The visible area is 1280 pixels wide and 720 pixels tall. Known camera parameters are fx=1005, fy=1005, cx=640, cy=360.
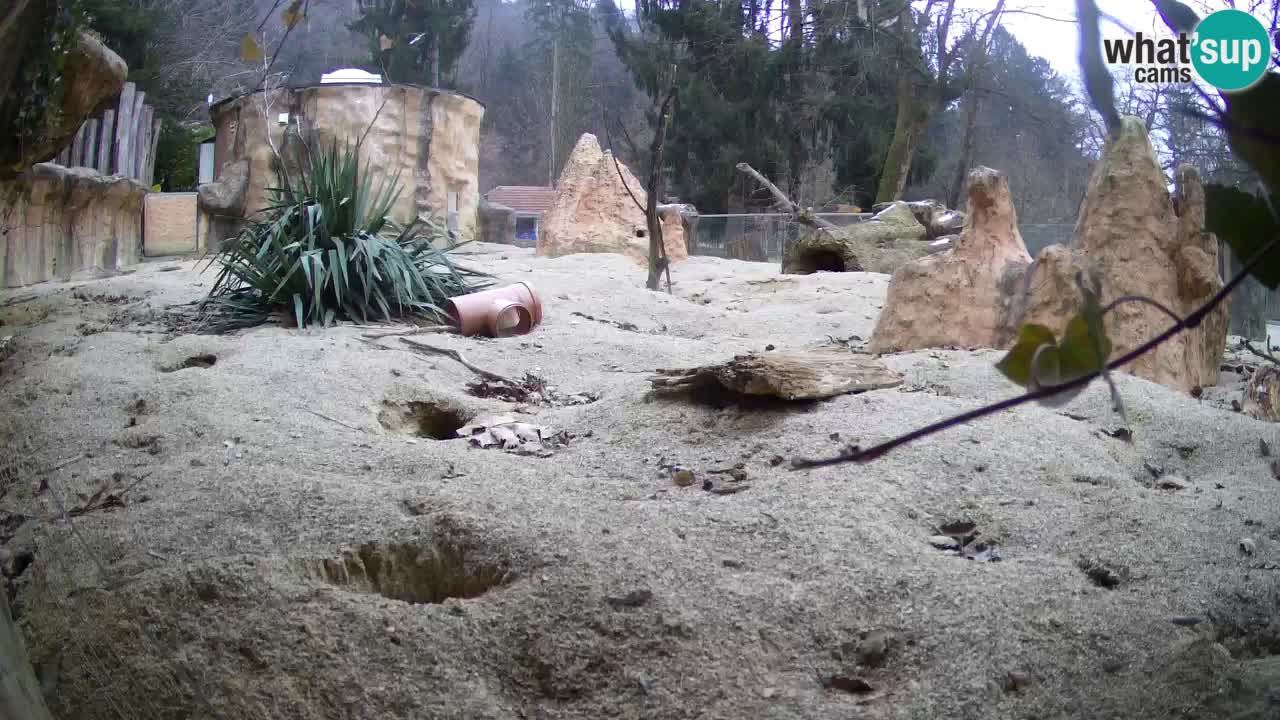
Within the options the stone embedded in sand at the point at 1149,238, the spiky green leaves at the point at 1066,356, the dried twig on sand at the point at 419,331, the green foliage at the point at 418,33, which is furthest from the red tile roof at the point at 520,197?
the spiky green leaves at the point at 1066,356

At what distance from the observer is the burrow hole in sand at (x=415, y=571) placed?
203 cm

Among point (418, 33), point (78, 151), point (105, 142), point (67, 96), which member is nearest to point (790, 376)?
point (67, 96)

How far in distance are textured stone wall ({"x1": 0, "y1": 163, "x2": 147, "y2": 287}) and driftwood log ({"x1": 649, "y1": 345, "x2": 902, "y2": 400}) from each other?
15.2 feet

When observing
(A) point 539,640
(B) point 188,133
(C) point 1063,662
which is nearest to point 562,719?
(A) point 539,640

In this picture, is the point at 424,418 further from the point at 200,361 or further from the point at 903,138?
the point at 903,138

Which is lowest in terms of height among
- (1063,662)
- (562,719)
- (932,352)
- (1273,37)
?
(562,719)

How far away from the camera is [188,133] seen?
16.5m

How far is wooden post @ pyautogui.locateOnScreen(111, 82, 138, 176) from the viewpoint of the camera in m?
9.62

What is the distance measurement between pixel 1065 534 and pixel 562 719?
1239mm

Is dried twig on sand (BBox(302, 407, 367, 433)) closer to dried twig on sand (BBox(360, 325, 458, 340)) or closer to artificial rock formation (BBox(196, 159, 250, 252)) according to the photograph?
dried twig on sand (BBox(360, 325, 458, 340))

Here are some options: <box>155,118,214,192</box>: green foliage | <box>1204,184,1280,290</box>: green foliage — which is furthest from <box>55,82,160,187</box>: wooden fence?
<box>1204,184,1280,290</box>: green foliage

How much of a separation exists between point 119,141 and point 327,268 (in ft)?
18.7

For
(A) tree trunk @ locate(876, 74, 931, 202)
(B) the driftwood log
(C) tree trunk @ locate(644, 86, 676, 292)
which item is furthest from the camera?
(A) tree trunk @ locate(876, 74, 931, 202)

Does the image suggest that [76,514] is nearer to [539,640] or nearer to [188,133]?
[539,640]
